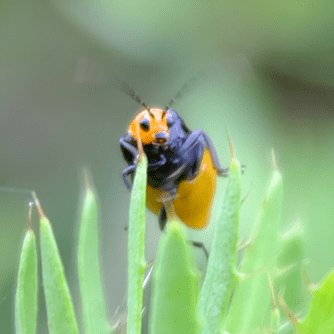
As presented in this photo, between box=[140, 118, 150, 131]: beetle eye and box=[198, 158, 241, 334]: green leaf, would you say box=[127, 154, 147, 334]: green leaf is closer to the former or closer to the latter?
box=[198, 158, 241, 334]: green leaf

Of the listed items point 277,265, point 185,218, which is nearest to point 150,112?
point 185,218

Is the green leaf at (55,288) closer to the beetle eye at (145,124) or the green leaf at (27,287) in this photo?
the green leaf at (27,287)

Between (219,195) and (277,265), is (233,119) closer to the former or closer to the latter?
(219,195)

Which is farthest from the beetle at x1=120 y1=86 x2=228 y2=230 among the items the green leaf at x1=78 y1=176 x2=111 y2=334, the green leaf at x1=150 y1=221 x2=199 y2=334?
the green leaf at x1=150 y1=221 x2=199 y2=334

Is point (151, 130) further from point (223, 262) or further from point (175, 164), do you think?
point (223, 262)

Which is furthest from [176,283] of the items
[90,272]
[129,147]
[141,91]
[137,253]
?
[141,91]
